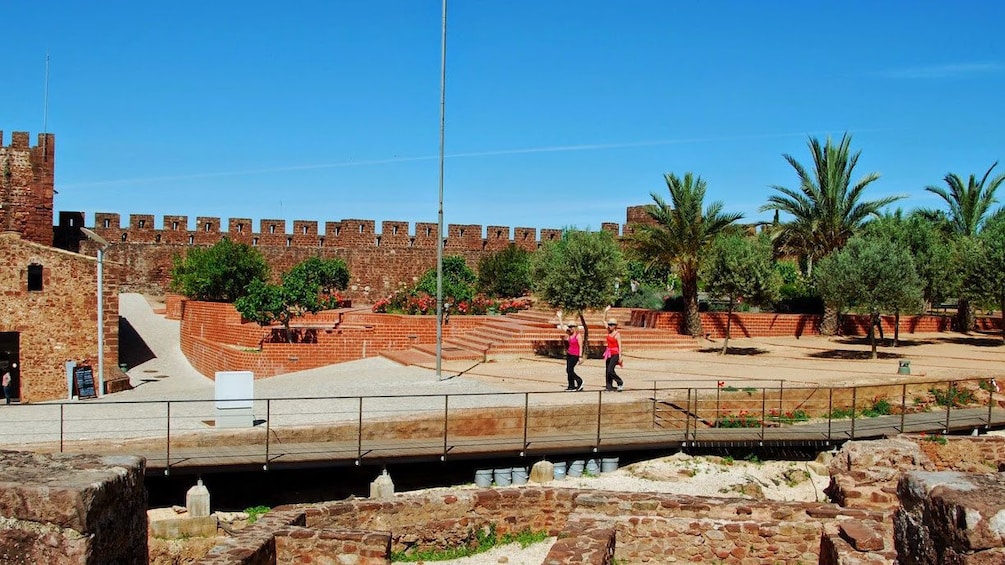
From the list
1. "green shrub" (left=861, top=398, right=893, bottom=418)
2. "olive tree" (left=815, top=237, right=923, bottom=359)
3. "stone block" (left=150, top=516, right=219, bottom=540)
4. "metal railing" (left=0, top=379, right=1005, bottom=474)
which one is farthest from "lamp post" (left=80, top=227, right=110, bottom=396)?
"olive tree" (left=815, top=237, right=923, bottom=359)

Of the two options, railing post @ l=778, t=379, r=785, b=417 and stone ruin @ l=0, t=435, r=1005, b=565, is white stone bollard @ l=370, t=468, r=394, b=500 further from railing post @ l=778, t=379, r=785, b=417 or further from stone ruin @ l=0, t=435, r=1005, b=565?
railing post @ l=778, t=379, r=785, b=417

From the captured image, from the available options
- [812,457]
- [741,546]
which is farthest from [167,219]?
[741,546]

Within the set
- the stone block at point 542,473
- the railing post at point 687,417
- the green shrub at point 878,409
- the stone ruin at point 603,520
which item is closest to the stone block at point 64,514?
the stone ruin at point 603,520

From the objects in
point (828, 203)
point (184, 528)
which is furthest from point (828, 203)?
point (184, 528)

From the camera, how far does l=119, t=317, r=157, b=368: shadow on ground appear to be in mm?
24828

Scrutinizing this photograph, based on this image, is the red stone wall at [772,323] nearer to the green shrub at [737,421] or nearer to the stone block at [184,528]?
the green shrub at [737,421]

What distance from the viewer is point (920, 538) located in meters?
3.35

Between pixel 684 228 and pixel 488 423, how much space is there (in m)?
11.2

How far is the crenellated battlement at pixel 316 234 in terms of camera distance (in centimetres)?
3550

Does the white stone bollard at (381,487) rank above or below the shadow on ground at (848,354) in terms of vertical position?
below

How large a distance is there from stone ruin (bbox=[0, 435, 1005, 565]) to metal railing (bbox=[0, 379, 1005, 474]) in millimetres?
1838

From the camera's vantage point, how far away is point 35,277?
18562mm

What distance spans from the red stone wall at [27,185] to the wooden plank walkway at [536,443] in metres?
12.8

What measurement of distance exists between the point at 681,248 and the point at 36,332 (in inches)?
602
